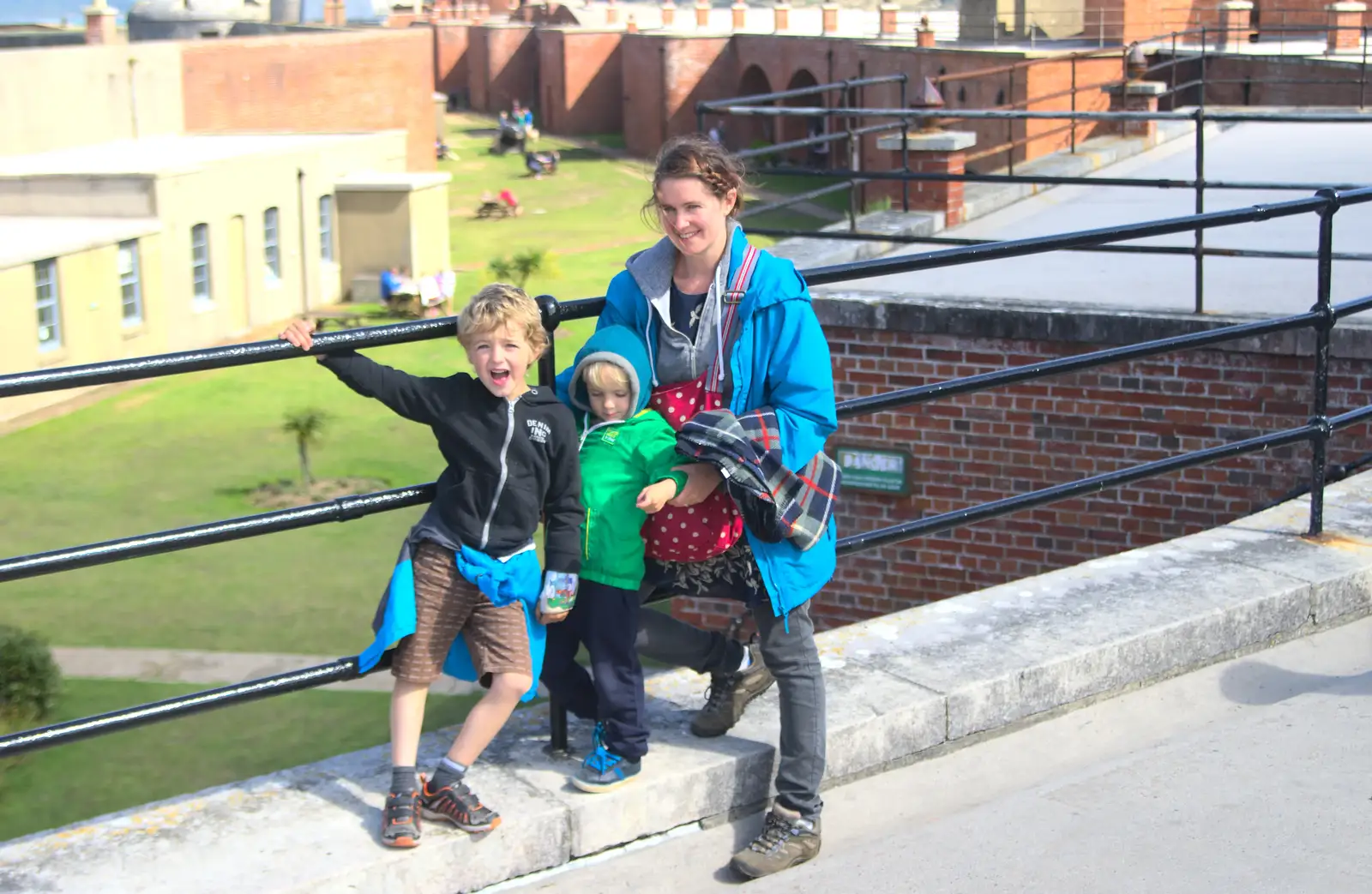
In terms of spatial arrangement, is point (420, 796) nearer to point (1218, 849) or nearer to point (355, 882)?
point (355, 882)

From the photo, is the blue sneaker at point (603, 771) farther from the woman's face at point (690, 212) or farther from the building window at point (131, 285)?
the building window at point (131, 285)

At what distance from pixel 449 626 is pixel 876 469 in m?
5.84

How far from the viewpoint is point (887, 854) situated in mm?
→ 3055

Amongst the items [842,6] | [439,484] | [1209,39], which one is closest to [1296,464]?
[439,484]

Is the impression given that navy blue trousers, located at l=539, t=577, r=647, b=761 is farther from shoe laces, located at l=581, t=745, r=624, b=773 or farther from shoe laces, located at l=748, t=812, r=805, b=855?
shoe laces, located at l=748, t=812, r=805, b=855

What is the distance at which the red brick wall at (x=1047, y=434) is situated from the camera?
7477 mm

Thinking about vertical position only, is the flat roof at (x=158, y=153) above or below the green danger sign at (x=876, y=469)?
above

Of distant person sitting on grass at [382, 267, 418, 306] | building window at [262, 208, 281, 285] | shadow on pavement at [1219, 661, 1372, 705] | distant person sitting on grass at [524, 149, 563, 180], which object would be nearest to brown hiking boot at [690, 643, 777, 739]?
shadow on pavement at [1219, 661, 1372, 705]

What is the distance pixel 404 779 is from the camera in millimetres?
2887

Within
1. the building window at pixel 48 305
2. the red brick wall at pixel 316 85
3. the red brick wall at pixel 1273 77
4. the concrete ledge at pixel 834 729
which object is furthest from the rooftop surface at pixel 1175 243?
the red brick wall at pixel 316 85

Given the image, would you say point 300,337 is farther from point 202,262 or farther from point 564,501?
point 202,262

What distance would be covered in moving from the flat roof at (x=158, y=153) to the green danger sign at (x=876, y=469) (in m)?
20.7

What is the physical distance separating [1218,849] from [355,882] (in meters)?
1.61

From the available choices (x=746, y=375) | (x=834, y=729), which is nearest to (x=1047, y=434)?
(x=834, y=729)
